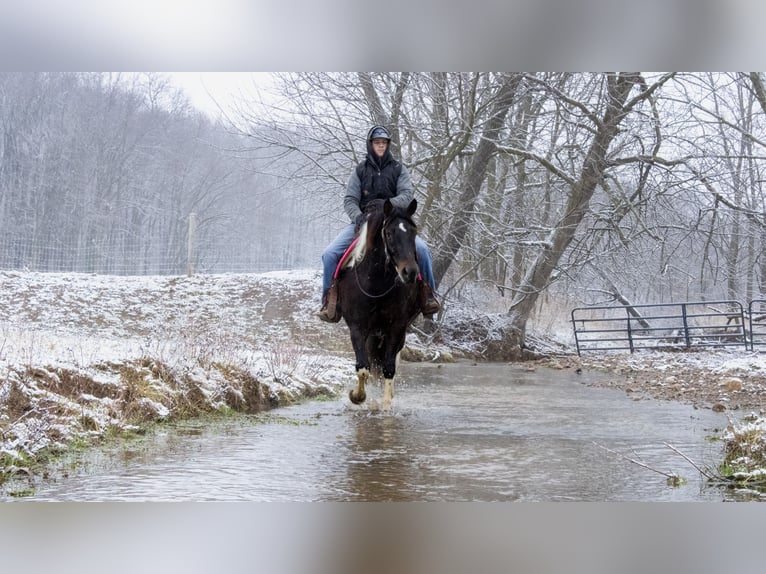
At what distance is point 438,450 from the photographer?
5.23 metres

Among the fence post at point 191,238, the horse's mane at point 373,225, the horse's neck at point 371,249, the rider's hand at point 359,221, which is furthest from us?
the fence post at point 191,238

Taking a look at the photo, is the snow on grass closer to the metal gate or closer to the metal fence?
the metal fence

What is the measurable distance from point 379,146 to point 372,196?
36 cm

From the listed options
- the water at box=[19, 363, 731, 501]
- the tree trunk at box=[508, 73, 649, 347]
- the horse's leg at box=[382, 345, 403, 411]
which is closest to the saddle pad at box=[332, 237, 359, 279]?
the horse's leg at box=[382, 345, 403, 411]

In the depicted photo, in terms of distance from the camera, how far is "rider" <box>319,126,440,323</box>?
5.80 meters

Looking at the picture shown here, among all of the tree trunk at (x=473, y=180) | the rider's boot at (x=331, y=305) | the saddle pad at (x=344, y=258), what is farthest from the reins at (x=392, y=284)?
the tree trunk at (x=473, y=180)

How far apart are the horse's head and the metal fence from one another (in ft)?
5.70

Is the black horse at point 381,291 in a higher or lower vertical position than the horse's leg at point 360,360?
higher

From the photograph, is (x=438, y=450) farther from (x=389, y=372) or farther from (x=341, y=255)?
(x=341, y=255)

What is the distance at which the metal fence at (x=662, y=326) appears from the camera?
20.3 feet

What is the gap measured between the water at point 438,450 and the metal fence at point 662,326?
1.20 feet

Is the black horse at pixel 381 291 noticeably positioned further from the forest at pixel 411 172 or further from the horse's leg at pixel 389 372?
the forest at pixel 411 172

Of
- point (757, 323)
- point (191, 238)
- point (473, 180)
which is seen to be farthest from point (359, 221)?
point (757, 323)
